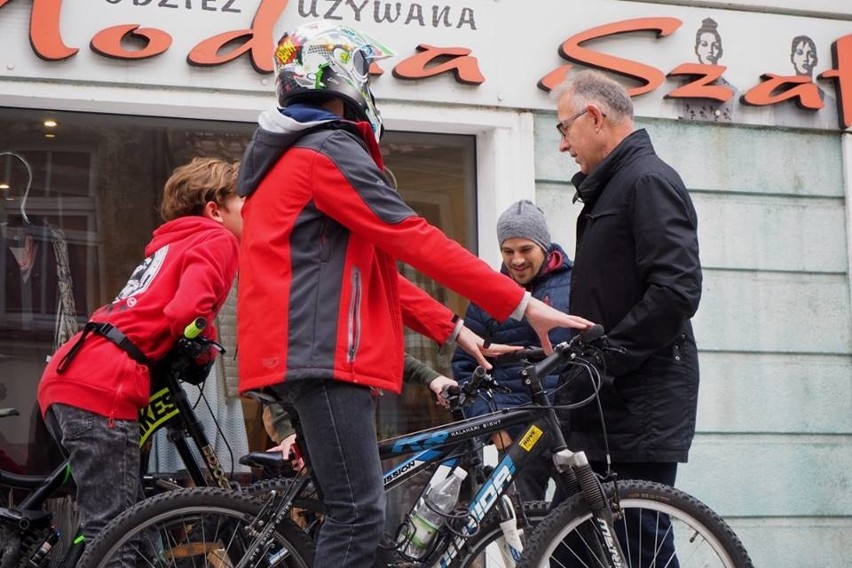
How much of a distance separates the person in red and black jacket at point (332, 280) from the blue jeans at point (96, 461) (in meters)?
0.97

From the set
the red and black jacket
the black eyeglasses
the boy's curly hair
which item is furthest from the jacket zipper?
the boy's curly hair

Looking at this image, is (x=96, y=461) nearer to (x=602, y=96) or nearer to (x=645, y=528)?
(x=645, y=528)

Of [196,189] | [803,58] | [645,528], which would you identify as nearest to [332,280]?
[645,528]

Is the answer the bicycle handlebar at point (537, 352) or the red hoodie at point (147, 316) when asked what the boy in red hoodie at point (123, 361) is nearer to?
the red hoodie at point (147, 316)

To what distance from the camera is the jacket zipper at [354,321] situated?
365 centimetres

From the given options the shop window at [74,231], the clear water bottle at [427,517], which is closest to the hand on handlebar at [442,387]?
the clear water bottle at [427,517]

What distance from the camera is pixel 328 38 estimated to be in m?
3.79

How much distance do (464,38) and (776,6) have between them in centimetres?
189

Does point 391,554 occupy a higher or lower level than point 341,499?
lower

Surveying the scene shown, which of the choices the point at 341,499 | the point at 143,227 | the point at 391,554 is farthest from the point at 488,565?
the point at 143,227

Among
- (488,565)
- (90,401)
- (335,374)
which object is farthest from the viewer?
(90,401)

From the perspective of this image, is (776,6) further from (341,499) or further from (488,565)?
(341,499)

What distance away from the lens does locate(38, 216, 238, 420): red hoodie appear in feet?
14.8

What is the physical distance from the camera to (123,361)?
14.9 feet
